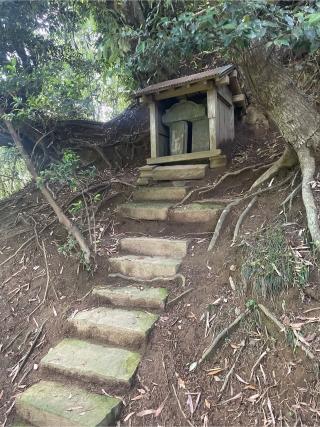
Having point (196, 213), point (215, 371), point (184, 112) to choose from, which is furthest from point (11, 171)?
point (215, 371)

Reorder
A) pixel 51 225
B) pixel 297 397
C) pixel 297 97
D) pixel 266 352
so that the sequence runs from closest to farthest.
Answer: pixel 297 397
pixel 266 352
pixel 297 97
pixel 51 225

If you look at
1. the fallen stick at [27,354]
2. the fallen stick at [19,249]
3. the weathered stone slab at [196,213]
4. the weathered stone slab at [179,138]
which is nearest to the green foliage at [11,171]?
the fallen stick at [19,249]

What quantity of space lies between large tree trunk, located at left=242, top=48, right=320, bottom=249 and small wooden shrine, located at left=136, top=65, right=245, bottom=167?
116 cm

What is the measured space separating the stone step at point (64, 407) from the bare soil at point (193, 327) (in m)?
0.10

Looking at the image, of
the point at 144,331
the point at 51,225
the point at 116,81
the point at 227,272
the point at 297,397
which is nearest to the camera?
the point at 297,397

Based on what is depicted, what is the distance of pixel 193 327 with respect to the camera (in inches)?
93.4

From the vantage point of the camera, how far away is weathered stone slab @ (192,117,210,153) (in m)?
4.88

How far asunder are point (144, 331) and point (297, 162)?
2.46 m

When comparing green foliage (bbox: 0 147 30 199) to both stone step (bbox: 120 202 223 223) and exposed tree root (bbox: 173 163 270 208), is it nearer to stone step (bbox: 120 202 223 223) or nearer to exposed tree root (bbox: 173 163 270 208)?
stone step (bbox: 120 202 223 223)

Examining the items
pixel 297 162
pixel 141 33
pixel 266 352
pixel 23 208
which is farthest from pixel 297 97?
pixel 23 208

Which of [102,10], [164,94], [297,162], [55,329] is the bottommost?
[55,329]

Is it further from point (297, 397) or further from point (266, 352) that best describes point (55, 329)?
point (297, 397)

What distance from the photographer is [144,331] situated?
2.38 m

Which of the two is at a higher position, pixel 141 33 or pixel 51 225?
pixel 141 33
